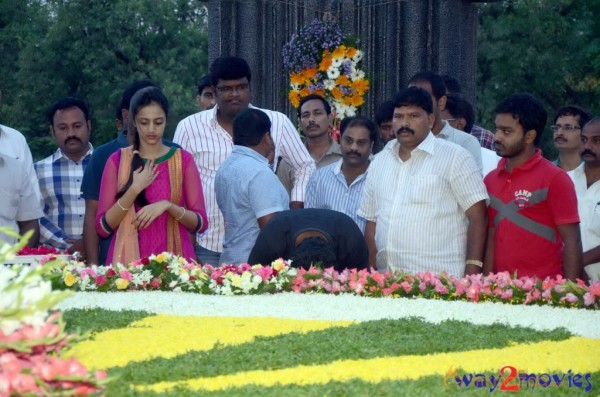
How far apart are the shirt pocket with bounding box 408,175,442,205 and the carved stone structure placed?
4.36 metres

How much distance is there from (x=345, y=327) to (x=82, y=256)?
2758 millimetres

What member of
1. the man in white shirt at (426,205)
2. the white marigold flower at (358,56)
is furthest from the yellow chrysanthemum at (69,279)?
the white marigold flower at (358,56)

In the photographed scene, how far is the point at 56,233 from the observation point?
25.8ft

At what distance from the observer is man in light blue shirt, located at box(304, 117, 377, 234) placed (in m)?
7.86

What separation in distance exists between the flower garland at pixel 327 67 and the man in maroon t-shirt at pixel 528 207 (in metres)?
3.75

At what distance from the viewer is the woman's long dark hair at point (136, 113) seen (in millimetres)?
6582

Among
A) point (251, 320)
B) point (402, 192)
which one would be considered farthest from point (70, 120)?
point (251, 320)

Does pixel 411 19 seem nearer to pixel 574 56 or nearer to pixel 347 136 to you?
pixel 347 136

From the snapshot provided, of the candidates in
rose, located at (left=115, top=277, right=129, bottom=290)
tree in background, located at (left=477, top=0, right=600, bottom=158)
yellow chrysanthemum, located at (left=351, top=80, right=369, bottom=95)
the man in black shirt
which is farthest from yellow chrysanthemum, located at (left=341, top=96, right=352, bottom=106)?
tree in background, located at (left=477, top=0, right=600, bottom=158)

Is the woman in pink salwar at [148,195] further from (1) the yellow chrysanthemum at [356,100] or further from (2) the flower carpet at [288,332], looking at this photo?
(1) the yellow chrysanthemum at [356,100]

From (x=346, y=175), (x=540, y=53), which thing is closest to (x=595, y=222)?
(x=346, y=175)

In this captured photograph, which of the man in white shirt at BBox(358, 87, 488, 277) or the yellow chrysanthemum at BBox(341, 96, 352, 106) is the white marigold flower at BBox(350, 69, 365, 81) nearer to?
the yellow chrysanthemum at BBox(341, 96, 352, 106)

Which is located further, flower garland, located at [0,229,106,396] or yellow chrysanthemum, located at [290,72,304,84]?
yellow chrysanthemum, located at [290,72,304,84]

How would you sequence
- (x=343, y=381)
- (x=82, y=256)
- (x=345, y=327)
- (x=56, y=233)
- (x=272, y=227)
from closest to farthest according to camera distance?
(x=343, y=381) → (x=345, y=327) → (x=272, y=227) → (x=82, y=256) → (x=56, y=233)
